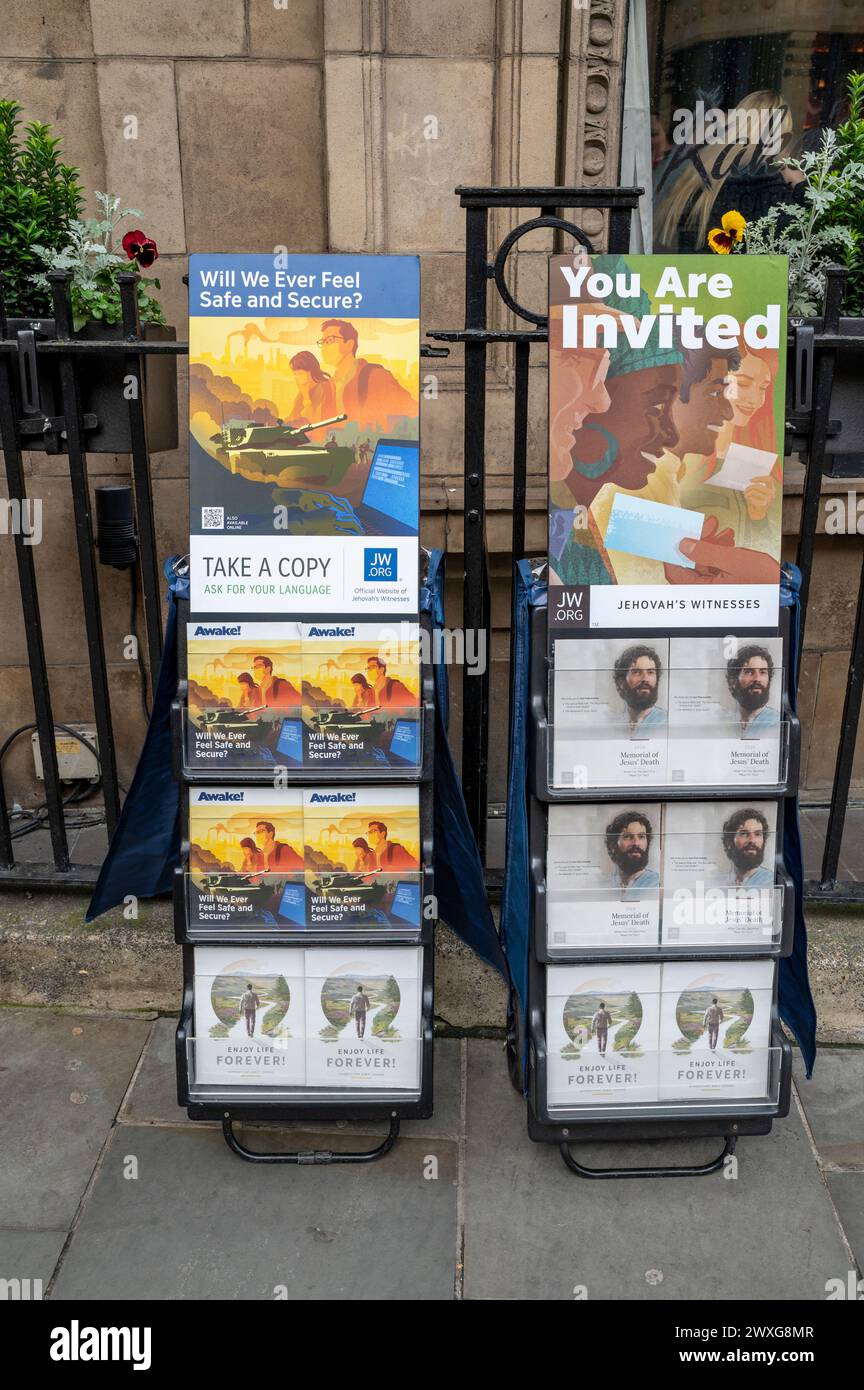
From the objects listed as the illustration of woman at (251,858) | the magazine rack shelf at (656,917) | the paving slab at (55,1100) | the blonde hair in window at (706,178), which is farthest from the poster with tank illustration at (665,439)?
the blonde hair in window at (706,178)

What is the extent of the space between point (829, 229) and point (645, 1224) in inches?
118

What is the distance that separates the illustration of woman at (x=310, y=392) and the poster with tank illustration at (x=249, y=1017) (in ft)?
4.99

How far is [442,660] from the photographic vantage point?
3.33 metres

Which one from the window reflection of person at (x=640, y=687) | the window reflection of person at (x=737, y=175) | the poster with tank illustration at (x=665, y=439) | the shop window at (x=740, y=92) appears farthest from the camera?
the window reflection of person at (x=737, y=175)

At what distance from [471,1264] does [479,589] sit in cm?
202

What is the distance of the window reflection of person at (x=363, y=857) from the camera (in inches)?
128

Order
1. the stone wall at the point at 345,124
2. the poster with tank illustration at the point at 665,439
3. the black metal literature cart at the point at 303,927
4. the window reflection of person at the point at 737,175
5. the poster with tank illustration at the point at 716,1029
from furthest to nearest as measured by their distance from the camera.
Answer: the window reflection of person at the point at 737,175 < the stone wall at the point at 345,124 < the poster with tank illustration at the point at 716,1029 < the black metal literature cart at the point at 303,927 < the poster with tank illustration at the point at 665,439

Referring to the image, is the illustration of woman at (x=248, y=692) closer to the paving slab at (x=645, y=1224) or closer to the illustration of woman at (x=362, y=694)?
the illustration of woman at (x=362, y=694)

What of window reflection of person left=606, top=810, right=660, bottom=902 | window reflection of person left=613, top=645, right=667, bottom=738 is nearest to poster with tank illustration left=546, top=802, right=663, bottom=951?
window reflection of person left=606, top=810, right=660, bottom=902

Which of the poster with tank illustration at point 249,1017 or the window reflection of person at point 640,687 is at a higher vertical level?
the window reflection of person at point 640,687

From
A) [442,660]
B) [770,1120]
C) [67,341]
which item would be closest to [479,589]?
[442,660]

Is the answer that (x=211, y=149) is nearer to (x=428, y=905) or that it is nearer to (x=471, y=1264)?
(x=428, y=905)

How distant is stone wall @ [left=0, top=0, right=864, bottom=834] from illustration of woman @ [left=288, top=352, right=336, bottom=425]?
6.21ft

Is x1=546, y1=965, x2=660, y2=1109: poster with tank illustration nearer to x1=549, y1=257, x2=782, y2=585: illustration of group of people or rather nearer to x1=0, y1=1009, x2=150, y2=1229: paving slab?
x1=549, y1=257, x2=782, y2=585: illustration of group of people
